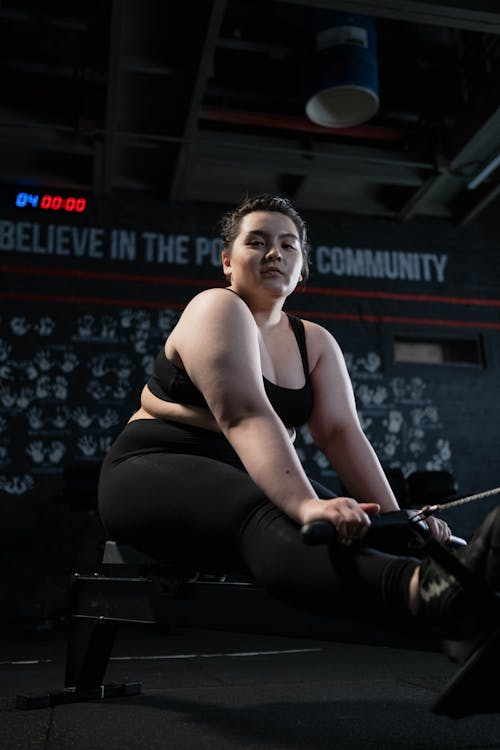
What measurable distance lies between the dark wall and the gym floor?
1.52 meters

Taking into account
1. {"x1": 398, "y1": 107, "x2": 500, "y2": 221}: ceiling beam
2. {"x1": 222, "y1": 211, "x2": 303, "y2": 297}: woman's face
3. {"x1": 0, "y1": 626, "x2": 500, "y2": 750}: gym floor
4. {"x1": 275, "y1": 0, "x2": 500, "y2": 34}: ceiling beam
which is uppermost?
{"x1": 275, "y1": 0, "x2": 500, "y2": 34}: ceiling beam

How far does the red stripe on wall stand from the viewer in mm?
4605

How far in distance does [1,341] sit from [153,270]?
1.14m

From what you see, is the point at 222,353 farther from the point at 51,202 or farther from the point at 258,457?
the point at 51,202

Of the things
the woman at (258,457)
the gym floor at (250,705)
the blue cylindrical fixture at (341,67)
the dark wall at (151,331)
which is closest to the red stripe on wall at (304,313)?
the dark wall at (151,331)

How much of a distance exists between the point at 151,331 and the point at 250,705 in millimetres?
3225

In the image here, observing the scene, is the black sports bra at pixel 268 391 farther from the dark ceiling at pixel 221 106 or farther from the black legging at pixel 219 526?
the dark ceiling at pixel 221 106

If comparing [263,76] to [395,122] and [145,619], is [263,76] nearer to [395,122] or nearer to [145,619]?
[395,122]

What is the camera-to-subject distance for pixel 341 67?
344 cm

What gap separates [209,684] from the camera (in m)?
2.12

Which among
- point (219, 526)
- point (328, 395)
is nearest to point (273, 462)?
point (219, 526)

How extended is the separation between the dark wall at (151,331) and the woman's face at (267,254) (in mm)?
3018

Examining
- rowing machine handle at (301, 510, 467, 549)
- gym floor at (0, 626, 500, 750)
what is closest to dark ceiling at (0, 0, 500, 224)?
gym floor at (0, 626, 500, 750)

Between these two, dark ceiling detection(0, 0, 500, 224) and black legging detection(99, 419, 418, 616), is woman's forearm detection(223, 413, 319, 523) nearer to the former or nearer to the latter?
black legging detection(99, 419, 418, 616)
